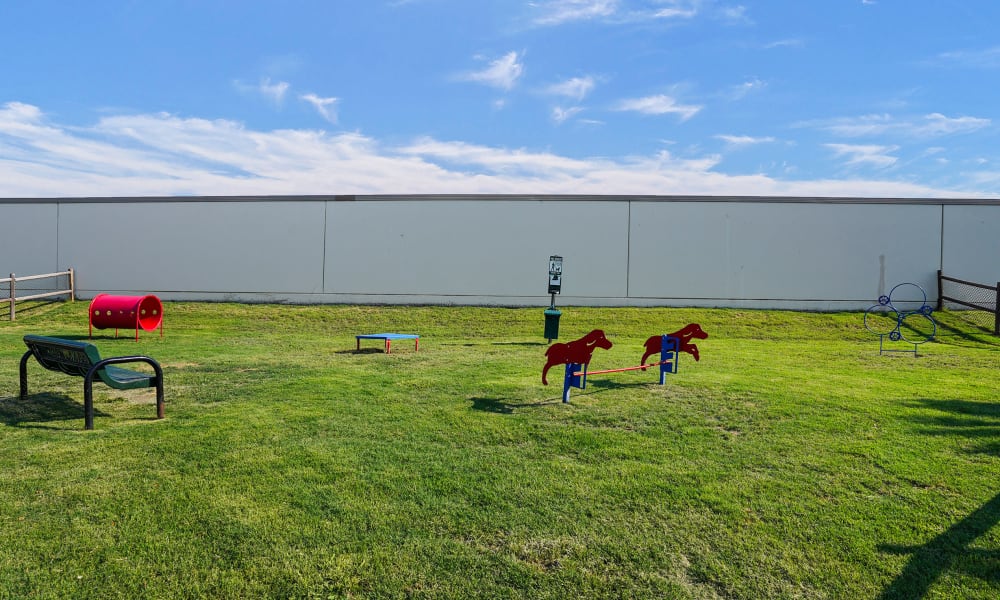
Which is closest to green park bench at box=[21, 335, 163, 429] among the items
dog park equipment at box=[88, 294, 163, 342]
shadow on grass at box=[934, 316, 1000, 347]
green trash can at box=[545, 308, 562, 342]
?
dog park equipment at box=[88, 294, 163, 342]

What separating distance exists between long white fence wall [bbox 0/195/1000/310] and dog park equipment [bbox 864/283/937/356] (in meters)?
0.40

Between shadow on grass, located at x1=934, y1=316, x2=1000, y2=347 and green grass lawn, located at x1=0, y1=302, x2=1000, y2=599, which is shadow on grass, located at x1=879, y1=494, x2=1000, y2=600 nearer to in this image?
green grass lawn, located at x1=0, y1=302, x2=1000, y2=599

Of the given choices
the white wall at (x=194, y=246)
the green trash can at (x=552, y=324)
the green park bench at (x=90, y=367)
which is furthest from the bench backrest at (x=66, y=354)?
the white wall at (x=194, y=246)

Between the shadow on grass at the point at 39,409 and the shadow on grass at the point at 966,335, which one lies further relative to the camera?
the shadow on grass at the point at 966,335

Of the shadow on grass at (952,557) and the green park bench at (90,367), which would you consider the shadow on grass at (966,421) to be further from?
the green park bench at (90,367)

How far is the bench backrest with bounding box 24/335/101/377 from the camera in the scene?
20.2 ft

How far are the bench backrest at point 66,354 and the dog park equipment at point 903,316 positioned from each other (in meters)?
16.2

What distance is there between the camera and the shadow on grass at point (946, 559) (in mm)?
3252

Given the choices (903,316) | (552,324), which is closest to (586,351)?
(552,324)

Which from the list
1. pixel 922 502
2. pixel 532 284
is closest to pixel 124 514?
pixel 922 502

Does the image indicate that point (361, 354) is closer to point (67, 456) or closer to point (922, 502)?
A: point (67, 456)

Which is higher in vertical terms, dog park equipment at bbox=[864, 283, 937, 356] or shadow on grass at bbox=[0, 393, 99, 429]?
dog park equipment at bbox=[864, 283, 937, 356]

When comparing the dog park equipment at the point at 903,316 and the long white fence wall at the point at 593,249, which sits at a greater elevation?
the long white fence wall at the point at 593,249

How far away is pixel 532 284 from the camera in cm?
2050
